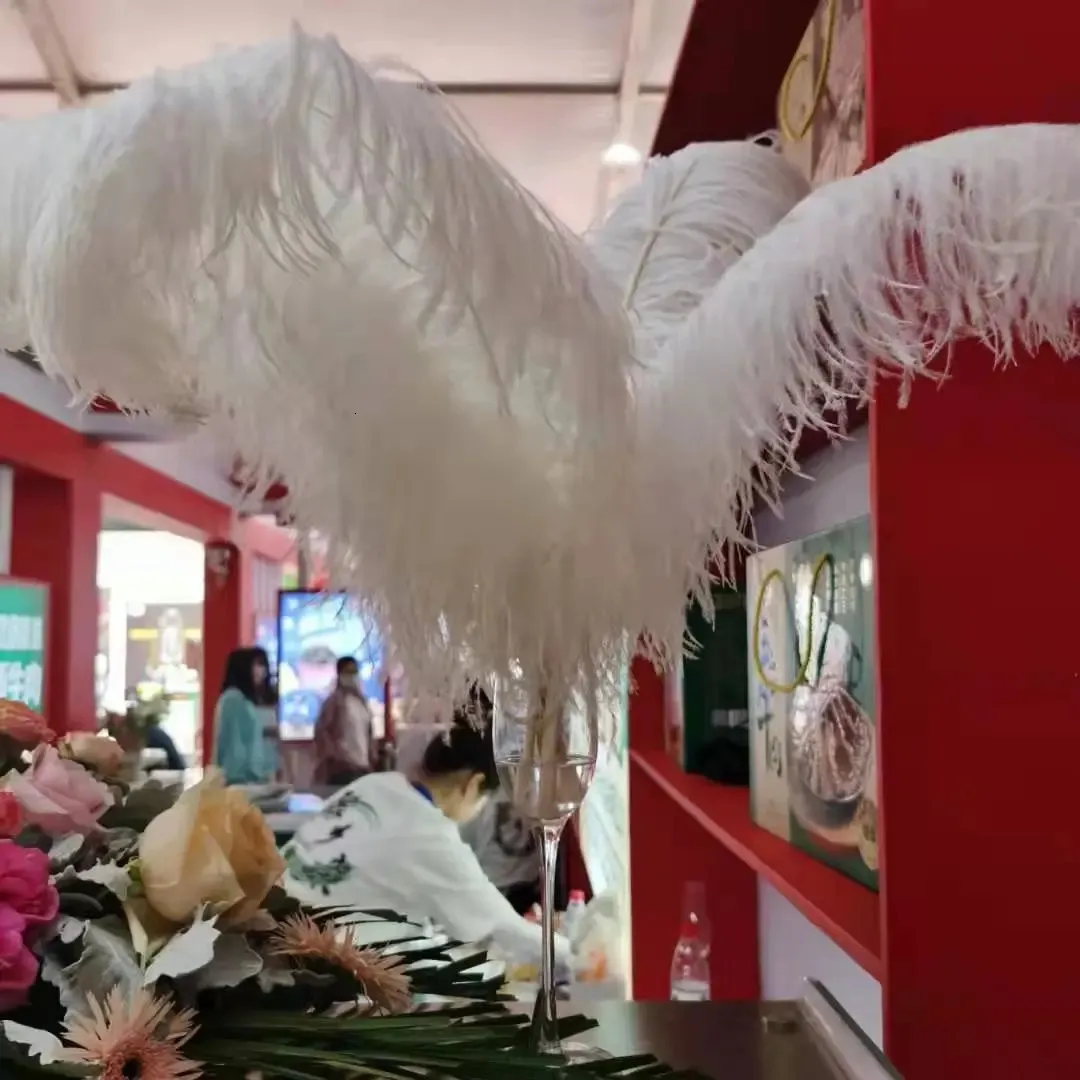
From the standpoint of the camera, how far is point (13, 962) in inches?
21.6

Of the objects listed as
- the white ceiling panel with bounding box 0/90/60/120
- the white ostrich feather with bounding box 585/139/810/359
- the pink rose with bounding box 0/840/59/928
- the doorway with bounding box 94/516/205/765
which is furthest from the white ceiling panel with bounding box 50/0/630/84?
the doorway with bounding box 94/516/205/765

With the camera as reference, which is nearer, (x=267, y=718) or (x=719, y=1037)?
(x=719, y=1037)

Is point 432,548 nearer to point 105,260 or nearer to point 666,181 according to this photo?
point 105,260

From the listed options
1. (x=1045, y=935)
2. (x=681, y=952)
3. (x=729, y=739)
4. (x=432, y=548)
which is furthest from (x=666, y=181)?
(x=681, y=952)

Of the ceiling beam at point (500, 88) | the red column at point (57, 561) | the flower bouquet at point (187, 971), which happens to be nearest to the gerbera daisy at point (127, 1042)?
the flower bouquet at point (187, 971)

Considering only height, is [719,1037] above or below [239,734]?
above

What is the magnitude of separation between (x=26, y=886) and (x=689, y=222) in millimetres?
574

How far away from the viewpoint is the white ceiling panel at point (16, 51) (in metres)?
2.27

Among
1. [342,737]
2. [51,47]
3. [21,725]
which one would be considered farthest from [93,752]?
[342,737]

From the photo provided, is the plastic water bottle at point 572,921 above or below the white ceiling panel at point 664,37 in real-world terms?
below

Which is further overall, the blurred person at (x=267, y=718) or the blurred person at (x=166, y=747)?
the blurred person at (x=166, y=747)

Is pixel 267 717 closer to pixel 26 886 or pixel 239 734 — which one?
pixel 239 734

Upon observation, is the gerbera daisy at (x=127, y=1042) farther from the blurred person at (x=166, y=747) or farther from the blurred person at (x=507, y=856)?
the blurred person at (x=166, y=747)

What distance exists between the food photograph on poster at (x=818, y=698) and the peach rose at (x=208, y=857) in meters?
0.39
